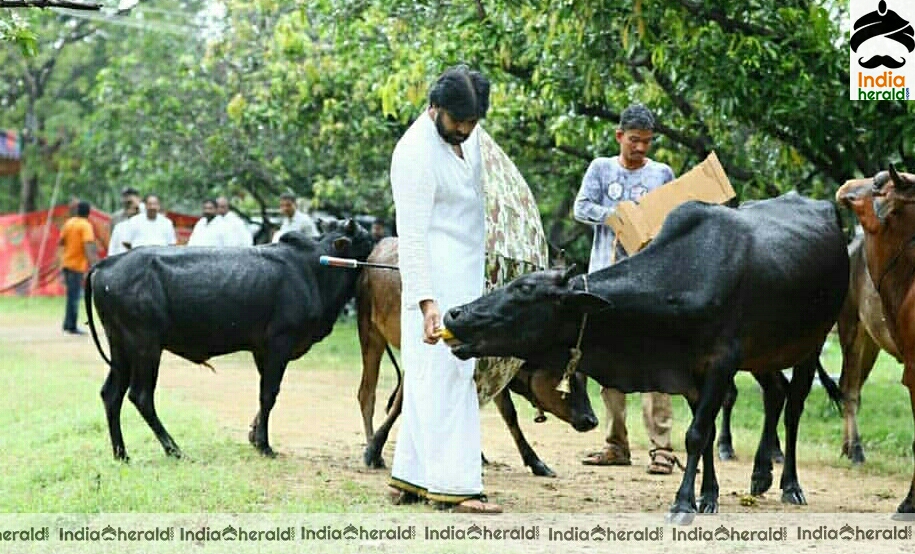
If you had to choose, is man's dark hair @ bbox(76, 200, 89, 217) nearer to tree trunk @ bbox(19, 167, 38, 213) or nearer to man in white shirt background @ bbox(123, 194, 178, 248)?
man in white shirt background @ bbox(123, 194, 178, 248)

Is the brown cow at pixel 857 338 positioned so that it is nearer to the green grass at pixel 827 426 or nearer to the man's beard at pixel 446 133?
the green grass at pixel 827 426

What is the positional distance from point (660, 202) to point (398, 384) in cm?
272

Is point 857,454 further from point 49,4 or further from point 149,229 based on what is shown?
point 149,229

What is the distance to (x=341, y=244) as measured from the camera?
10.4 metres

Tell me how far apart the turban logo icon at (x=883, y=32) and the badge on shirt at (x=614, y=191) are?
202 centimetres

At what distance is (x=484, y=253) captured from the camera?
7844mm

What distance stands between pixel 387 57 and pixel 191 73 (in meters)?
9.39

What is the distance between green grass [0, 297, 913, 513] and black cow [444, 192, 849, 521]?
118 cm

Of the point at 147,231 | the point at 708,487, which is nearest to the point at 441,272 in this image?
the point at 708,487

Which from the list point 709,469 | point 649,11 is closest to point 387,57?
point 649,11

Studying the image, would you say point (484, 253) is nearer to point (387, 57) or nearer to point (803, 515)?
point (803, 515)

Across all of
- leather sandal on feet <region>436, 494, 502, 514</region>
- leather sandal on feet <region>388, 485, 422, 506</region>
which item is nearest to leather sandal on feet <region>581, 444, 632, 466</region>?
leather sandal on feet <region>388, 485, 422, 506</region>

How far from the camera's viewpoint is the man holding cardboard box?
9.72m

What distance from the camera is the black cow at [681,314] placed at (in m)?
7.27
